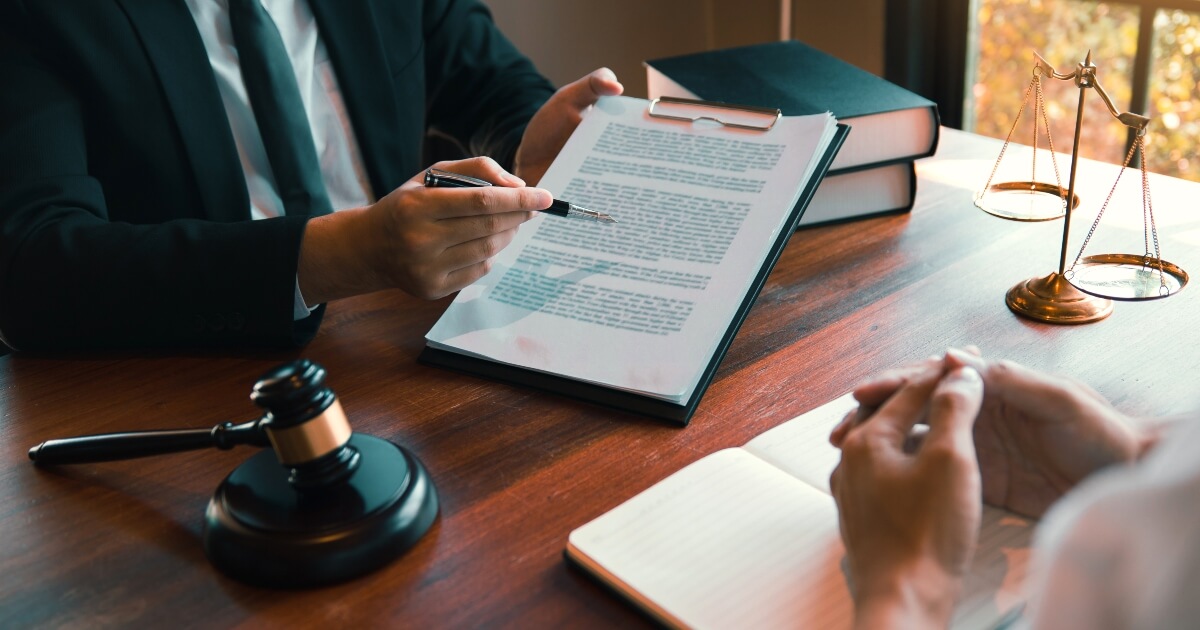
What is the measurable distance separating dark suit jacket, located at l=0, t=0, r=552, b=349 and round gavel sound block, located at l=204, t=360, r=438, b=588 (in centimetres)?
33

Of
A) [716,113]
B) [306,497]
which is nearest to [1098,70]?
[716,113]

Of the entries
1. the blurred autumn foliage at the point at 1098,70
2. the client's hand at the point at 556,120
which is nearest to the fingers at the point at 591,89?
the client's hand at the point at 556,120

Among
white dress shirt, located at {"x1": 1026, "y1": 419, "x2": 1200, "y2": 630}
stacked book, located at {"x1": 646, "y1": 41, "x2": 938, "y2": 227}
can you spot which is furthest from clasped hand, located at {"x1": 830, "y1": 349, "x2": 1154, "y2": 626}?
stacked book, located at {"x1": 646, "y1": 41, "x2": 938, "y2": 227}

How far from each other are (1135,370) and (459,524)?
24.1 inches

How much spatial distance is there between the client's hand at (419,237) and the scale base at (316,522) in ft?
0.92

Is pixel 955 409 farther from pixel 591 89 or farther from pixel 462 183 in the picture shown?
pixel 591 89

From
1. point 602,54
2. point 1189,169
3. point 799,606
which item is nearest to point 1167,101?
point 1189,169

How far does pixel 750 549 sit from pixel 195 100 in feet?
3.22

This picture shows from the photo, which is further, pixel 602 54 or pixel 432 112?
pixel 602 54

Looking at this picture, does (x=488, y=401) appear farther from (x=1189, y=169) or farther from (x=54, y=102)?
(x=1189, y=169)

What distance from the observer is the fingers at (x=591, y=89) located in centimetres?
127

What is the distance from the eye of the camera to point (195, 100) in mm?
1322

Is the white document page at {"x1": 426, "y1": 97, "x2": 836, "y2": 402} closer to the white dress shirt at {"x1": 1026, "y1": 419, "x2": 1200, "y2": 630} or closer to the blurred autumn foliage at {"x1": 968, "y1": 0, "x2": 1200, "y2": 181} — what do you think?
the white dress shirt at {"x1": 1026, "y1": 419, "x2": 1200, "y2": 630}

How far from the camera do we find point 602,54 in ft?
10.1
